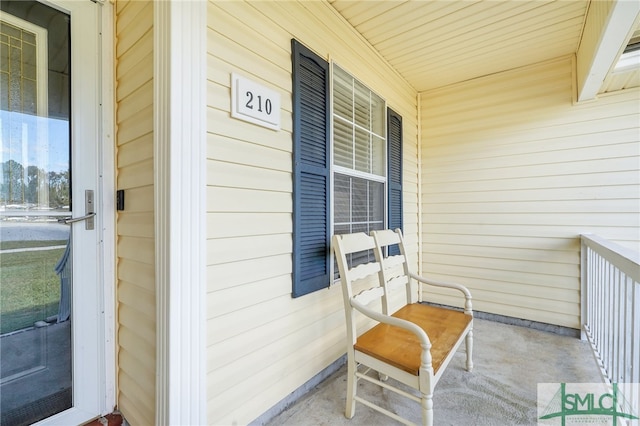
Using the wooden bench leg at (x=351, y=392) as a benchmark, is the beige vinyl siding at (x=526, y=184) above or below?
above

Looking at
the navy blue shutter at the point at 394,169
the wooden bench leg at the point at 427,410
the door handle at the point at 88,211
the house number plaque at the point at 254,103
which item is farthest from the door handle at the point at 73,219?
the navy blue shutter at the point at 394,169

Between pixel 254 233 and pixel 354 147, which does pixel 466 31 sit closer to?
pixel 354 147

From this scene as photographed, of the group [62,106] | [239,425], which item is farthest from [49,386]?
[62,106]

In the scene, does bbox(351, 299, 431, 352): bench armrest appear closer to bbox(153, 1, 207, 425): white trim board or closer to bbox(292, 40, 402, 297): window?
bbox(292, 40, 402, 297): window

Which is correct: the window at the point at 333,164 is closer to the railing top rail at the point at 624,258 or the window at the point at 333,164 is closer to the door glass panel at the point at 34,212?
the door glass panel at the point at 34,212

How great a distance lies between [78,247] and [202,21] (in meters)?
1.26

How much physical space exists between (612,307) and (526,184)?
1400 millimetres

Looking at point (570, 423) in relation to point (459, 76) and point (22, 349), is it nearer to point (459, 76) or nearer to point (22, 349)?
point (22, 349)

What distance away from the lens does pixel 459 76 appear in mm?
3172

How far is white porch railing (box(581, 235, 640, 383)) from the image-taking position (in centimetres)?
138

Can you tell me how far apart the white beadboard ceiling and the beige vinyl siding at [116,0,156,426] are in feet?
4.56

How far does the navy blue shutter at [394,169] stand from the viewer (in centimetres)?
287

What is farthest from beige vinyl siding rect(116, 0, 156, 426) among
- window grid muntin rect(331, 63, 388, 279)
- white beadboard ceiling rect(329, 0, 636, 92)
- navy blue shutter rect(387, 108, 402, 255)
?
navy blue shutter rect(387, 108, 402, 255)

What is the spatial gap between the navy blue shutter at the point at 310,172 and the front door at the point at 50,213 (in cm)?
108
